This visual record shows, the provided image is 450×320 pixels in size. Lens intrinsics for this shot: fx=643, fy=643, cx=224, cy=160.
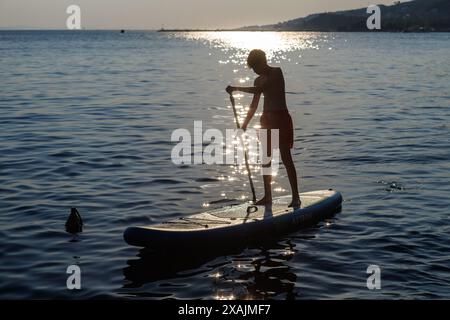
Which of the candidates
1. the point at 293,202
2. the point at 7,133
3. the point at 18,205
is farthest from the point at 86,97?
the point at 293,202

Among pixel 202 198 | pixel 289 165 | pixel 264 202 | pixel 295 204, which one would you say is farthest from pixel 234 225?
pixel 202 198

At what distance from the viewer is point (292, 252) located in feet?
31.8

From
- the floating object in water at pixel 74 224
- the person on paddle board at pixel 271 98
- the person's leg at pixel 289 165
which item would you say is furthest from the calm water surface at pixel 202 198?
the person on paddle board at pixel 271 98

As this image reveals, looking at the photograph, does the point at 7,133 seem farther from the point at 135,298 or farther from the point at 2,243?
the point at 135,298

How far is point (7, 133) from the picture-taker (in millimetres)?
20031

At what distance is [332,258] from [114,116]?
16.7 meters

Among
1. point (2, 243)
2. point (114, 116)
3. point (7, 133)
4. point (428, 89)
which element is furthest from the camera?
point (428, 89)

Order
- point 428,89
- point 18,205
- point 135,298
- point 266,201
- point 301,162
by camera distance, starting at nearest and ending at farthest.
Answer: point 135,298
point 266,201
point 18,205
point 301,162
point 428,89

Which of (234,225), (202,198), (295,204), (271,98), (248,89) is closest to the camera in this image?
(234,225)

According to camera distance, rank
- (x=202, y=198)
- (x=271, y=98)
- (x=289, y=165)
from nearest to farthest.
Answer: (x=271, y=98) < (x=289, y=165) < (x=202, y=198)

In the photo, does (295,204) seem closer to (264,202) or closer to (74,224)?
(264,202)

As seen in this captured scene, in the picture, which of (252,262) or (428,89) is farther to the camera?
(428,89)

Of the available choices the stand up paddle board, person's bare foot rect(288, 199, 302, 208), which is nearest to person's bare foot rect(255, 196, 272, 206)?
the stand up paddle board

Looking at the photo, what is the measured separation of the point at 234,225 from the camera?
9.84m
